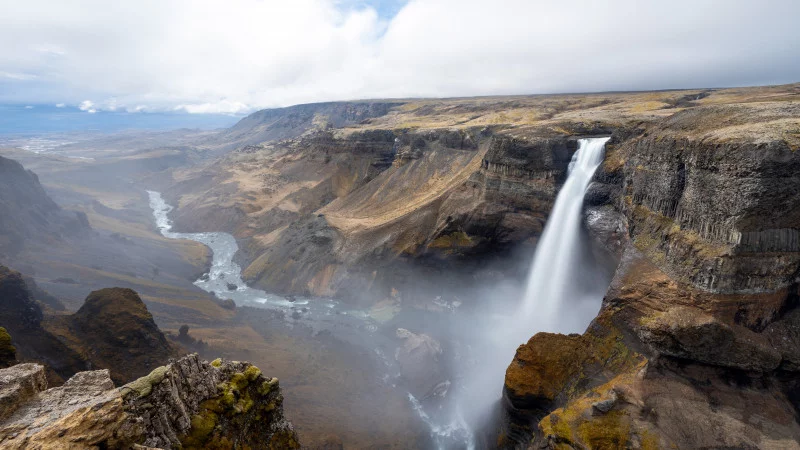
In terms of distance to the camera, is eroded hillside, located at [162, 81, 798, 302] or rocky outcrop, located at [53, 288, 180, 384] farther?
eroded hillside, located at [162, 81, 798, 302]

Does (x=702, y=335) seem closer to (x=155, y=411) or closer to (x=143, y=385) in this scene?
(x=155, y=411)

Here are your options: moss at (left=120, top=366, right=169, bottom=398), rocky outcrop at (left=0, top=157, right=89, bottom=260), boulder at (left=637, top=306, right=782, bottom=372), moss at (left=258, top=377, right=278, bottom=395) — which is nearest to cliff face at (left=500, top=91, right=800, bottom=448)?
boulder at (left=637, top=306, right=782, bottom=372)

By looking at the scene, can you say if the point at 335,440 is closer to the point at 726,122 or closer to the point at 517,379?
the point at 517,379

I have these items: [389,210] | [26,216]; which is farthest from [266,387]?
[26,216]

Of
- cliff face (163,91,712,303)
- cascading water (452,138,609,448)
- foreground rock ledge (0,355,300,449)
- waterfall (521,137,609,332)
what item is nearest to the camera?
foreground rock ledge (0,355,300,449)

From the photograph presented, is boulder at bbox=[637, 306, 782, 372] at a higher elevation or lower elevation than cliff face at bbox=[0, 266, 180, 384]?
higher

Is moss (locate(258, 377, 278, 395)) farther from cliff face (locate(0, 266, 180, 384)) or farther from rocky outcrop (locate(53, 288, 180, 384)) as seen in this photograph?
rocky outcrop (locate(53, 288, 180, 384))

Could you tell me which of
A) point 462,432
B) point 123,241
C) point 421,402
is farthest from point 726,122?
point 123,241

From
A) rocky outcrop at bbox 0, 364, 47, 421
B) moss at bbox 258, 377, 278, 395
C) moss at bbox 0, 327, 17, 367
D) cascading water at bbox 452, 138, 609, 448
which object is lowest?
cascading water at bbox 452, 138, 609, 448

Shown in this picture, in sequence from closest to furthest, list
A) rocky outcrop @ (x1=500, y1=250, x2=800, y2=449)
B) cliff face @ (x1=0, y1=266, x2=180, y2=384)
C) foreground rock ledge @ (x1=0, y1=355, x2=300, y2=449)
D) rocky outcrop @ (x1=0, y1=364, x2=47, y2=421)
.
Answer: foreground rock ledge @ (x1=0, y1=355, x2=300, y2=449) < rocky outcrop @ (x1=0, y1=364, x2=47, y2=421) < rocky outcrop @ (x1=500, y1=250, x2=800, y2=449) < cliff face @ (x1=0, y1=266, x2=180, y2=384)
